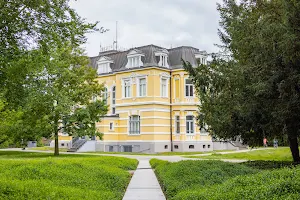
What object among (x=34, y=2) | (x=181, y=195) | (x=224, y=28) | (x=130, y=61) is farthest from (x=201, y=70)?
(x=130, y=61)

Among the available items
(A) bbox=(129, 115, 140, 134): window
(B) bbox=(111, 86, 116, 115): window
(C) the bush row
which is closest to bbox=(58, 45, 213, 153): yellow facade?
(A) bbox=(129, 115, 140, 134): window

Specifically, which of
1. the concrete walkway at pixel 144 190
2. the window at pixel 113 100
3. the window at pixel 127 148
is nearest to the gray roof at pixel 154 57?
the window at pixel 113 100

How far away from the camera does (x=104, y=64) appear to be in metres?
44.3

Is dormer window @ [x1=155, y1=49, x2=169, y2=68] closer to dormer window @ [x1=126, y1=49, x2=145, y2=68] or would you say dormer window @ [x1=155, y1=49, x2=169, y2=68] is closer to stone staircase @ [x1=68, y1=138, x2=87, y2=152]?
dormer window @ [x1=126, y1=49, x2=145, y2=68]

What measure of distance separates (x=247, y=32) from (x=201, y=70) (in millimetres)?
3562

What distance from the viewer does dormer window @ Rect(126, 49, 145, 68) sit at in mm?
39719

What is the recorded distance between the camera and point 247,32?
15.0 m

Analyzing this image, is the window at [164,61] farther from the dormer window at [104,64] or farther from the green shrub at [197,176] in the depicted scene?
the green shrub at [197,176]

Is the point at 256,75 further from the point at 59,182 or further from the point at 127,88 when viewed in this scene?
the point at 127,88

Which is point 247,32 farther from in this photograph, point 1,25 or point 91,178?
point 1,25

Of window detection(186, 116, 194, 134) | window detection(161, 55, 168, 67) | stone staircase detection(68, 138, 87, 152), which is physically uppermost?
window detection(161, 55, 168, 67)

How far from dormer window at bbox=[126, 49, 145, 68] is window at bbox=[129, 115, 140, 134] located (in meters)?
5.76

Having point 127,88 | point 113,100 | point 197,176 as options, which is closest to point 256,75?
point 197,176

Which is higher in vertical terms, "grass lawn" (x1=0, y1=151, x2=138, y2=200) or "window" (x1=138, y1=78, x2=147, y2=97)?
"window" (x1=138, y1=78, x2=147, y2=97)
